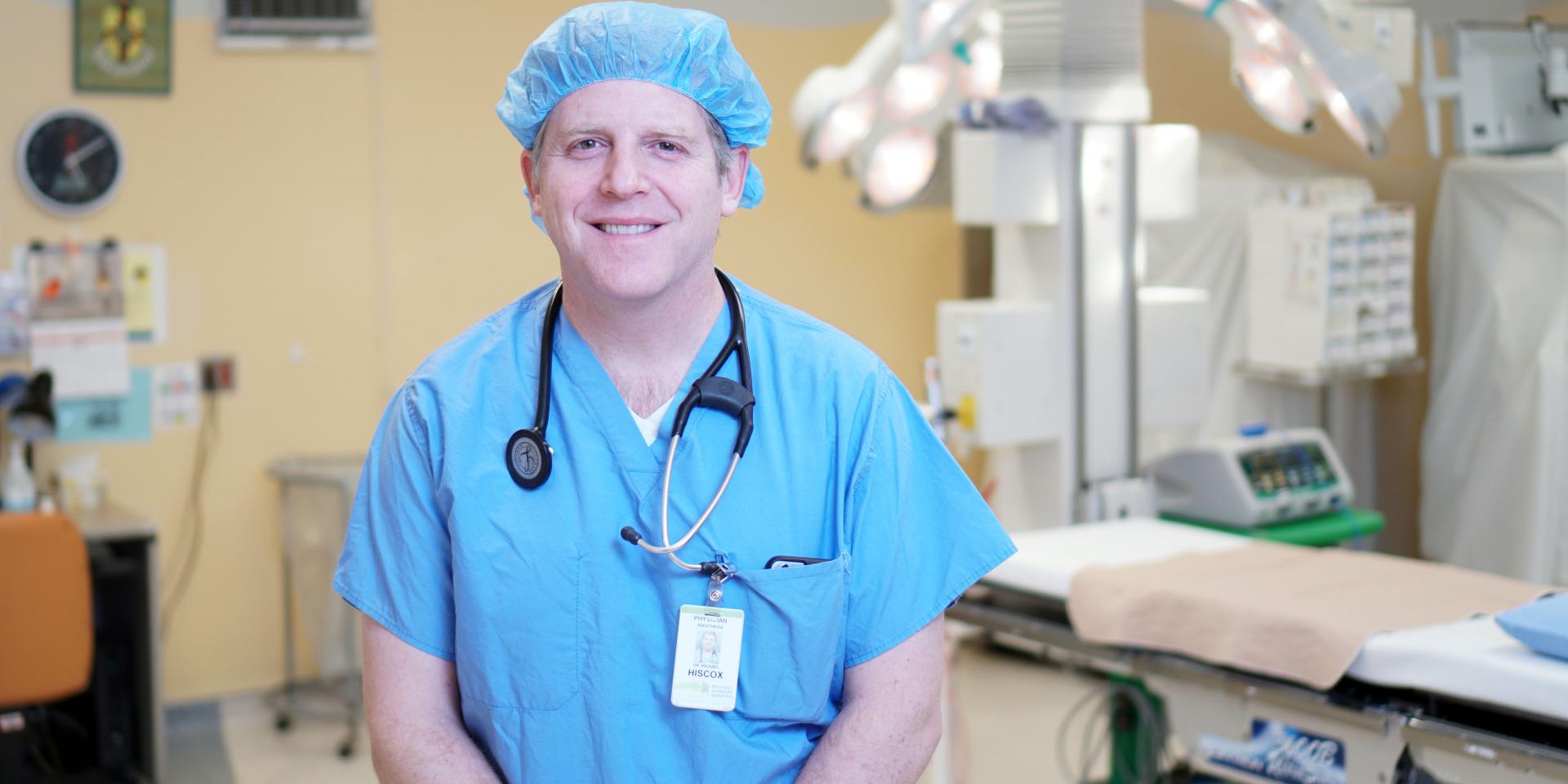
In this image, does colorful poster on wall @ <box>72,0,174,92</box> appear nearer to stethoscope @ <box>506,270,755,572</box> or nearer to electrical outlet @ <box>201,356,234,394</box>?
electrical outlet @ <box>201,356,234,394</box>

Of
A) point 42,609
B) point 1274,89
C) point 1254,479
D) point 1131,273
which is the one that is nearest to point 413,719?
point 1274,89

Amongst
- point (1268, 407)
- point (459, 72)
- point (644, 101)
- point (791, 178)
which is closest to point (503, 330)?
point (644, 101)

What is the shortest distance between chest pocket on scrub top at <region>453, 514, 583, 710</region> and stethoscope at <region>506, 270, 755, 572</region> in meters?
0.05

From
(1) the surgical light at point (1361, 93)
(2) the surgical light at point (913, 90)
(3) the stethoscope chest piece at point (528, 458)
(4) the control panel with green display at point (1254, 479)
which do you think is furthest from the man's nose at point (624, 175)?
(4) the control panel with green display at point (1254, 479)

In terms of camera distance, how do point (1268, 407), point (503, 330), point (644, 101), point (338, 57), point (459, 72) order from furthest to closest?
point (1268, 407), point (338, 57), point (459, 72), point (503, 330), point (644, 101)

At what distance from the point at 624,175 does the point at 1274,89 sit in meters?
1.84

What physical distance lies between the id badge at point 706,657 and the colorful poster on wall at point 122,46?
10.7 ft

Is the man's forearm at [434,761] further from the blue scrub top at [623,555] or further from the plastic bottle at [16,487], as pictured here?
the plastic bottle at [16,487]

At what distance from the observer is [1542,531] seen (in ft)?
12.7

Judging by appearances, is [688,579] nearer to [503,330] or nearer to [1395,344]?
[503,330]

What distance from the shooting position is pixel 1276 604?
7.61 feet

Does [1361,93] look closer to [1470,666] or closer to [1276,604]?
[1276,604]

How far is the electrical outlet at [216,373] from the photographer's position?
4.12 meters

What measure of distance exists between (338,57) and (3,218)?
97 cm
